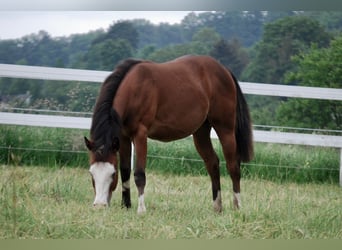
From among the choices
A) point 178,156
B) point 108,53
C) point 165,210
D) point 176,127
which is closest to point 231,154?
point 178,156

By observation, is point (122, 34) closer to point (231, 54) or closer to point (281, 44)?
point (231, 54)

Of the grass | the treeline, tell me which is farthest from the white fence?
the grass

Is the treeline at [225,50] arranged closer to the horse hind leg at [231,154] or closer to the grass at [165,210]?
the horse hind leg at [231,154]

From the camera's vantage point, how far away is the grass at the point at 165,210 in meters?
3.87

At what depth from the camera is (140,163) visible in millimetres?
4188

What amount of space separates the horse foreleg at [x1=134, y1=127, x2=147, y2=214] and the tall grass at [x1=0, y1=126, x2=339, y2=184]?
0.25 m

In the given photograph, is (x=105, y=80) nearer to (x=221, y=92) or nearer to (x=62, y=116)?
(x=62, y=116)

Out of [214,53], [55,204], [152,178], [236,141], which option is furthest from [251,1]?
[55,204]

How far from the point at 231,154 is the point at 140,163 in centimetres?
76

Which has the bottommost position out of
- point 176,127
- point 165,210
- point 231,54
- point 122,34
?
point 165,210

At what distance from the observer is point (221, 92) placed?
182 inches

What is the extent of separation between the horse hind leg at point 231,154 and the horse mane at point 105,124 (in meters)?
0.86

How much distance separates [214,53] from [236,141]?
0.63 m

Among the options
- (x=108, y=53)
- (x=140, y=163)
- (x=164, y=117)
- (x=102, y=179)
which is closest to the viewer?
(x=102, y=179)
